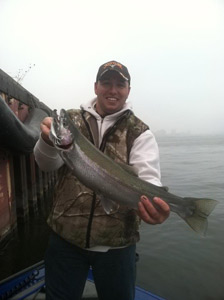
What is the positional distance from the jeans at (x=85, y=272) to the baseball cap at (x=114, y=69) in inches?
89.3

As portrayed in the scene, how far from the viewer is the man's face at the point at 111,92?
3.59m

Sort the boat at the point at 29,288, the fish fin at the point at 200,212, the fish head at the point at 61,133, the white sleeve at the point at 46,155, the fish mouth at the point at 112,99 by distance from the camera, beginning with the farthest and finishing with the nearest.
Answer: the boat at the point at 29,288
the fish mouth at the point at 112,99
the fish fin at the point at 200,212
the white sleeve at the point at 46,155
the fish head at the point at 61,133

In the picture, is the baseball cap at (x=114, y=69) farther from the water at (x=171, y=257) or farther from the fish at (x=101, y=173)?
the water at (x=171, y=257)

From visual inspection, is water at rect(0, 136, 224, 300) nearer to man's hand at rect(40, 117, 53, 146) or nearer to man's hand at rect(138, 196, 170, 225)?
man's hand at rect(138, 196, 170, 225)

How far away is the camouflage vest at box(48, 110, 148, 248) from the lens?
323 cm

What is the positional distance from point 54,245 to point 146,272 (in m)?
6.57

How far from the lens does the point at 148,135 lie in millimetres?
3459

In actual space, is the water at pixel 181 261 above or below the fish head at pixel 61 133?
below

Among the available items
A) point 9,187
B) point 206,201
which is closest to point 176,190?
point 9,187

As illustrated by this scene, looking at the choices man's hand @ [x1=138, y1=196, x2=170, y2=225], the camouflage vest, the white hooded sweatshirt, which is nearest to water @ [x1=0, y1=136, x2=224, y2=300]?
the camouflage vest

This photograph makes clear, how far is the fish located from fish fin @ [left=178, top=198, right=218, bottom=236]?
0.10 m

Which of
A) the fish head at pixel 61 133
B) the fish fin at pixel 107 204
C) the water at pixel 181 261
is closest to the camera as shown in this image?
the fish head at pixel 61 133

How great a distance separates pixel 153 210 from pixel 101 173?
2.45 feet

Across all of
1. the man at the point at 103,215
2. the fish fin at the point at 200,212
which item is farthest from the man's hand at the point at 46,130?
the fish fin at the point at 200,212
